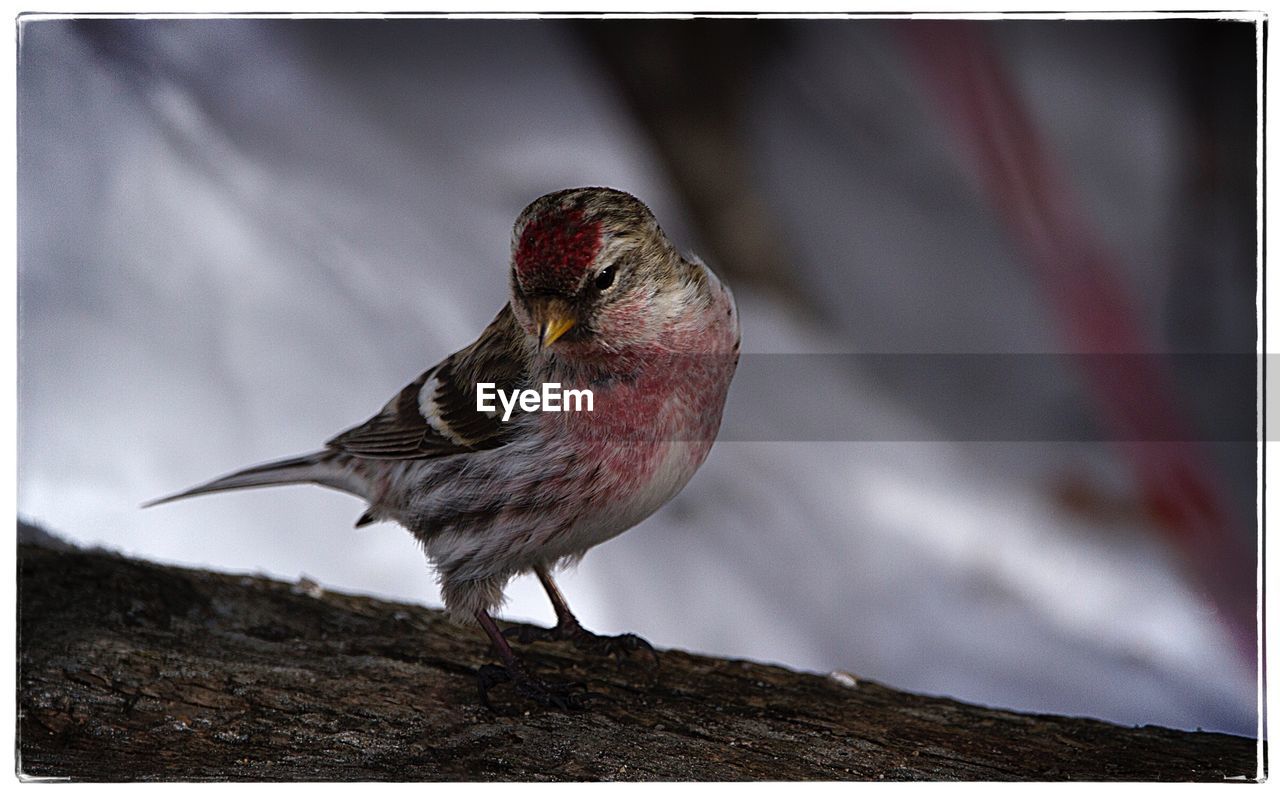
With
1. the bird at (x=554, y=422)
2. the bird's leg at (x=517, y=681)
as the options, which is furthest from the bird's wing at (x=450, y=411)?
the bird's leg at (x=517, y=681)

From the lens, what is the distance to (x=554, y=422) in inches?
60.2

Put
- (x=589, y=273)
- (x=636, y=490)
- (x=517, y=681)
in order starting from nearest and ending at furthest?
(x=589, y=273)
(x=636, y=490)
(x=517, y=681)

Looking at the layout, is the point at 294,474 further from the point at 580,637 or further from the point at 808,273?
the point at 808,273

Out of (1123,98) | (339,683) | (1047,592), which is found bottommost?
(339,683)

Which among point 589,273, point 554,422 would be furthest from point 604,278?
point 554,422

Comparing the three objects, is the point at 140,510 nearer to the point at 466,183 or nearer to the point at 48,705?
the point at 48,705

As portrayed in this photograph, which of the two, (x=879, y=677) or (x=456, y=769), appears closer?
(x=456, y=769)

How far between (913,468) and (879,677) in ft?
→ 1.00

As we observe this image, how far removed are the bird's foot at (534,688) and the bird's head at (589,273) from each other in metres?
0.46

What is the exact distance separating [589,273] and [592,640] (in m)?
0.56

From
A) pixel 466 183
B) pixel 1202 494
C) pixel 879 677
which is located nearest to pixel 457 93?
pixel 466 183

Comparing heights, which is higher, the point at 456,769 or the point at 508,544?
the point at 508,544

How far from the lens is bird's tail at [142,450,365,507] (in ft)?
5.41

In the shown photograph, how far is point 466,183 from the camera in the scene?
5.16ft
